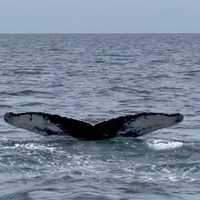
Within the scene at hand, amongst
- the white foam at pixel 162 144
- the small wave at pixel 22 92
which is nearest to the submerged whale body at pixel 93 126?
the white foam at pixel 162 144

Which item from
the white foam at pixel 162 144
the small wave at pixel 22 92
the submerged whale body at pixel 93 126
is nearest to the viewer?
the submerged whale body at pixel 93 126

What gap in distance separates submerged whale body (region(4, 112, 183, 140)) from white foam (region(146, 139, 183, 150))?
36cm

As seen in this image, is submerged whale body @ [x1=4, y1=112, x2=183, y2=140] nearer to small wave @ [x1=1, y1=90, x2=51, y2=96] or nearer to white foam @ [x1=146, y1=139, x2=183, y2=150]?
white foam @ [x1=146, y1=139, x2=183, y2=150]

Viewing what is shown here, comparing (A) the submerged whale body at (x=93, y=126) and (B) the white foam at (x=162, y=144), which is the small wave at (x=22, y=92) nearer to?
(B) the white foam at (x=162, y=144)

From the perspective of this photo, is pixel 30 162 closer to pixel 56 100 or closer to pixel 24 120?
pixel 24 120

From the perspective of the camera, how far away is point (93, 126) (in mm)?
11367

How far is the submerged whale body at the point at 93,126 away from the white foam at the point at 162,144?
36 cm

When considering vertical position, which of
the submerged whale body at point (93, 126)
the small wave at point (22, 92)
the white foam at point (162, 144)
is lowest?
the white foam at point (162, 144)

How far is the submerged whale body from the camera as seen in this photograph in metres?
11.1

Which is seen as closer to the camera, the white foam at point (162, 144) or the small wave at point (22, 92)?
the white foam at point (162, 144)

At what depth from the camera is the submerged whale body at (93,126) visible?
1110 cm

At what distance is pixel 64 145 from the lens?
1161cm

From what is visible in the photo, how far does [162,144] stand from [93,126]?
1413mm

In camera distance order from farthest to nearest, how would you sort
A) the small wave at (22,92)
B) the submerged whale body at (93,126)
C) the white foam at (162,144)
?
the small wave at (22,92) < the white foam at (162,144) < the submerged whale body at (93,126)
